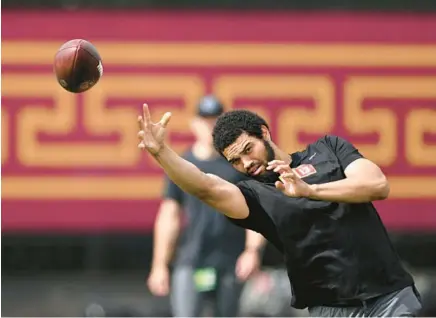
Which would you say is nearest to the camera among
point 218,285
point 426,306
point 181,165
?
point 181,165

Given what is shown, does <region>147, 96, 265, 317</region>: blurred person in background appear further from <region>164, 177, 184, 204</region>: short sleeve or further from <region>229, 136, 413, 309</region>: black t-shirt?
<region>229, 136, 413, 309</region>: black t-shirt

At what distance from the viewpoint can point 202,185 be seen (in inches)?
209

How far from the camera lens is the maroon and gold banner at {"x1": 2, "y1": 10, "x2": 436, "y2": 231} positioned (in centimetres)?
1009

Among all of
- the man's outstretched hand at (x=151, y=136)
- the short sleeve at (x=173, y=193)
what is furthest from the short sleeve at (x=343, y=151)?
the short sleeve at (x=173, y=193)

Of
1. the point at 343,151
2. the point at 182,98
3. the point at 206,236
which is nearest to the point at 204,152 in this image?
the point at 206,236

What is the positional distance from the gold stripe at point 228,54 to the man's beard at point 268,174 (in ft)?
15.5

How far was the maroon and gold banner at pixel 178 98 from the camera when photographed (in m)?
10.1

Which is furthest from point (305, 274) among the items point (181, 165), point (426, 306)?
point (426, 306)

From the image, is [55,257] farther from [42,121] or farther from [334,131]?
[334,131]

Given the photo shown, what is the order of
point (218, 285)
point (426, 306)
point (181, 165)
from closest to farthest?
point (181, 165) → point (218, 285) → point (426, 306)

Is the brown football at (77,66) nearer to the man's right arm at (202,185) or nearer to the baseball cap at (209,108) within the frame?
the man's right arm at (202,185)

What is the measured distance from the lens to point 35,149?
33.2ft

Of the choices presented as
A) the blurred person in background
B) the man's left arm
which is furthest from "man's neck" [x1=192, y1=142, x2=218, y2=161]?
the man's left arm

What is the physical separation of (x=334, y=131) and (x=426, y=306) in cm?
164
